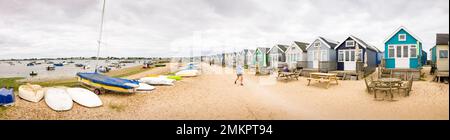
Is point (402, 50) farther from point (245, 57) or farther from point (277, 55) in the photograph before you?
point (245, 57)

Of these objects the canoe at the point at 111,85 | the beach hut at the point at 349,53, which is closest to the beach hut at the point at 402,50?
the beach hut at the point at 349,53

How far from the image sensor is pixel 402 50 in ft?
54.0

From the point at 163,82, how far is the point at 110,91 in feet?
10.4

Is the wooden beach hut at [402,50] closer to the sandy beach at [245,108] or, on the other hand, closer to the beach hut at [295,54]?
the sandy beach at [245,108]

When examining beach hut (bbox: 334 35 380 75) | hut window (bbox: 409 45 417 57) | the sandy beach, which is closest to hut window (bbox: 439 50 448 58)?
hut window (bbox: 409 45 417 57)

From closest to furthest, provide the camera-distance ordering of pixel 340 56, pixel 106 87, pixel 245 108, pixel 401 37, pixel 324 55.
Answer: pixel 245 108
pixel 106 87
pixel 401 37
pixel 340 56
pixel 324 55

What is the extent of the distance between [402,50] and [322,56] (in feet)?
19.8

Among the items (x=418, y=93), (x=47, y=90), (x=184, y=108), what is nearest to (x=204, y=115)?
(x=184, y=108)

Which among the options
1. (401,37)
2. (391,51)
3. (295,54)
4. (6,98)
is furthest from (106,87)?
(295,54)

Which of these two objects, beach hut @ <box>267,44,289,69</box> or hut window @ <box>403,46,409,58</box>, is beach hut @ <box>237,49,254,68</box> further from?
hut window @ <box>403,46,409,58</box>

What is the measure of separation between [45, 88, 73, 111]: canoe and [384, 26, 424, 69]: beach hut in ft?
65.7

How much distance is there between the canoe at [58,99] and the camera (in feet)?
23.1
